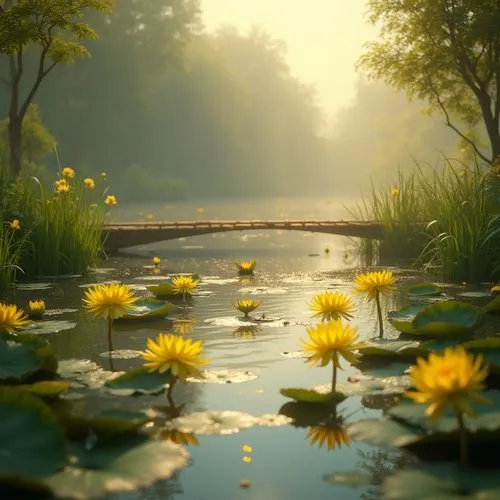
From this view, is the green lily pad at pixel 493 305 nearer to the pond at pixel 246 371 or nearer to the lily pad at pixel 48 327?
the pond at pixel 246 371

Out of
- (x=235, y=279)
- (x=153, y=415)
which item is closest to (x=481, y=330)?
(x=153, y=415)

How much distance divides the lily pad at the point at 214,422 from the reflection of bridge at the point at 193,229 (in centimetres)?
993

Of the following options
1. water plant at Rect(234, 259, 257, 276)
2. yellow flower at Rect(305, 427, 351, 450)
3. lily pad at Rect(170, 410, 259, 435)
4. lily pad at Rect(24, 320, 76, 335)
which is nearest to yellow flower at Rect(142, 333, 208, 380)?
lily pad at Rect(170, 410, 259, 435)

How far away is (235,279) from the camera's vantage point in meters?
9.14

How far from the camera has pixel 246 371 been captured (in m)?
4.07

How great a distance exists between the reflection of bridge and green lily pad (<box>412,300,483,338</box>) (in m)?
8.40

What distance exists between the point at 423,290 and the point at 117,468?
463cm

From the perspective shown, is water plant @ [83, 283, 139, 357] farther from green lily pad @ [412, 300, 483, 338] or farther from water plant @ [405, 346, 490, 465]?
water plant @ [405, 346, 490, 465]

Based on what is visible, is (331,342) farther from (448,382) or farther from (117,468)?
(117,468)

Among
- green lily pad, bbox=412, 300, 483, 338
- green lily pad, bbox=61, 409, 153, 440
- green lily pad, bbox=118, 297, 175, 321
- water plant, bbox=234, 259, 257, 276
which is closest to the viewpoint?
green lily pad, bbox=61, 409, 153, 440

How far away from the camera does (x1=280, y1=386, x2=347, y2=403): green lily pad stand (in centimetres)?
336

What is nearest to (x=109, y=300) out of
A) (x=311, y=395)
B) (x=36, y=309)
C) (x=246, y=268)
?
(x=311, y=395)

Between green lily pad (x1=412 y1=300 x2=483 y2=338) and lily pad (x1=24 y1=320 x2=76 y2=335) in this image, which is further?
lily pad (x1=24 y1=320 x2=76 y2=335)

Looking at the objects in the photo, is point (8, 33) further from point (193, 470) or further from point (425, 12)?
point (193, 470)
